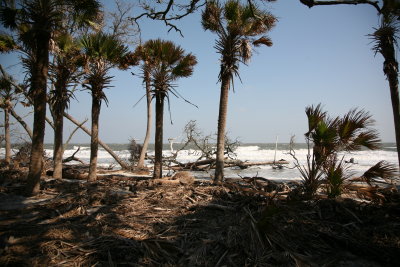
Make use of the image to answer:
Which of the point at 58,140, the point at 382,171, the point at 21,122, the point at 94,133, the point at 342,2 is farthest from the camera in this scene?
the point at 21,122

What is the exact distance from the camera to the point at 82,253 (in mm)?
2750

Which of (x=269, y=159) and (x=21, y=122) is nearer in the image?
(x=21, y=122)

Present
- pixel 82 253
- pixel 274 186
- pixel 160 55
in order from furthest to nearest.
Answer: pixel 160 55
pixel 274 186
pixel 82 253

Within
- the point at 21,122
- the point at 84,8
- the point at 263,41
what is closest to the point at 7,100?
the point at 21,122

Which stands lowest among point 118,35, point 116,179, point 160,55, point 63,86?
point 116,179

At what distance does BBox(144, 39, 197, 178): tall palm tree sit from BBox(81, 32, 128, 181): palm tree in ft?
3.47

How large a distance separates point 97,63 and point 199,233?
264 inches

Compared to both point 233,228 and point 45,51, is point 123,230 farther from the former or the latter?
point 45,51

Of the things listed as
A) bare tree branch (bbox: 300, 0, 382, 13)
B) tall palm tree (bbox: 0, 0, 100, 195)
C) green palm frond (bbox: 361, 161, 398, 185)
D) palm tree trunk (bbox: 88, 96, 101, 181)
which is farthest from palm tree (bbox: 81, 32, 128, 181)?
green palm frond (bbox: 361, 161, 398, 185)

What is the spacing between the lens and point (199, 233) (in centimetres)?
341

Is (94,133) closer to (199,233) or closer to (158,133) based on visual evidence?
(158,133)

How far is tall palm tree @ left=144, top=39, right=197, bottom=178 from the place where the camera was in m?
7.80

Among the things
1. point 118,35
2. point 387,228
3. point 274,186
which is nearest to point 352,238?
point 387,228

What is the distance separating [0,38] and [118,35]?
877 cm
